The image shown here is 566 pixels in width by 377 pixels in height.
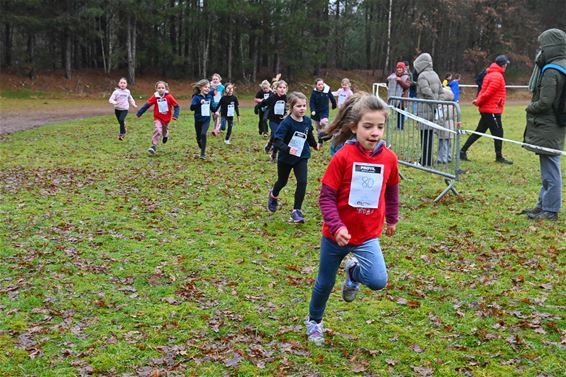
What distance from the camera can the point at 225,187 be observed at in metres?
11.9

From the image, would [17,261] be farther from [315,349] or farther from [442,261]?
[442,261]

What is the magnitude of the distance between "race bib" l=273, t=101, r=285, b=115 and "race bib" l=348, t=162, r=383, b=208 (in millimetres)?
9984

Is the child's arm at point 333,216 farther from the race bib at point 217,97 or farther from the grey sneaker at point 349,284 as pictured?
the race bib at point 217,97

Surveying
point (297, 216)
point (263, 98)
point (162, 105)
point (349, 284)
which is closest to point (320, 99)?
point (263, 98)

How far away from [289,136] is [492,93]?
690cm

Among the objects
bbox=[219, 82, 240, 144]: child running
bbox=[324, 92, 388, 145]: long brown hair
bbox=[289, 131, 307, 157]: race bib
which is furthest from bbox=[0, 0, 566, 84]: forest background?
bbox=[324, 92, 388, 145]: long brown hair

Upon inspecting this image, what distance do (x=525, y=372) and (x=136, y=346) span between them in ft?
10.2

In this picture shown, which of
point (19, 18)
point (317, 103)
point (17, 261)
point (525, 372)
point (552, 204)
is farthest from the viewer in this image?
point (19, 18)

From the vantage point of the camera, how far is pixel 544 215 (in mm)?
9008

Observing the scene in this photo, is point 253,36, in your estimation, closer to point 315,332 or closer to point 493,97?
point 493,97

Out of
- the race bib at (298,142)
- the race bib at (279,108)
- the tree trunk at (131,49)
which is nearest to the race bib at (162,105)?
the race bib at (279,108)

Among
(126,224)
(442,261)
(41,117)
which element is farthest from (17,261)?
(41,117)

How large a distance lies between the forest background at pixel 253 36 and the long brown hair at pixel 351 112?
39428 mm

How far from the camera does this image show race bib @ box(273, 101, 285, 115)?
47.3ft
